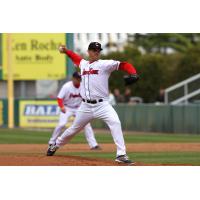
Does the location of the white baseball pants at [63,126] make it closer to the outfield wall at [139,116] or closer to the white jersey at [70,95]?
the white jersey at [70,95]

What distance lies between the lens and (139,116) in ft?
83.7

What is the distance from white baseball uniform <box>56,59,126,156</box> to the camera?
11.8 m

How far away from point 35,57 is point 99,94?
17.2 m

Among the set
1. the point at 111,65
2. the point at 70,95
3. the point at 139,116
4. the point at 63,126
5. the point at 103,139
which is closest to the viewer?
the point at 111,65

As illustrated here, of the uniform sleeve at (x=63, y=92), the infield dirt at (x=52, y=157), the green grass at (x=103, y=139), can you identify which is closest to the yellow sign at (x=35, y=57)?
the green grass at (x=103, y=139)

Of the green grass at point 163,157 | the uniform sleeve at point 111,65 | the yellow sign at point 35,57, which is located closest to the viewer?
the uniform sleeve at point 111,65

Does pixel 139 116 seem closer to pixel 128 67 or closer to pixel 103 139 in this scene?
pixel 103 139

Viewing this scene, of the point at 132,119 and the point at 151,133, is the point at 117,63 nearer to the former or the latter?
the point at 151,133

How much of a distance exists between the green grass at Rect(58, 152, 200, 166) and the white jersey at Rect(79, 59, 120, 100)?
1.45 meters

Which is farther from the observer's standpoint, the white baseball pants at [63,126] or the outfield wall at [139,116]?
the outfield wall at [139,116]

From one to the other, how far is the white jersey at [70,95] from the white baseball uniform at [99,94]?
3409 mm

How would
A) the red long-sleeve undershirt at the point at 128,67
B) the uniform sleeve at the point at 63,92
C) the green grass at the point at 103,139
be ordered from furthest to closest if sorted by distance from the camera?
the green grass at the point at 103,139, the uniform sleeve at the point at 63,92, the red long-sleeve undershirt at the point at 128,67

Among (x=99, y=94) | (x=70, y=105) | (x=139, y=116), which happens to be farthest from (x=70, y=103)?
(x=139, y=116)

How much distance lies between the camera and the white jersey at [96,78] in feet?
39.0
